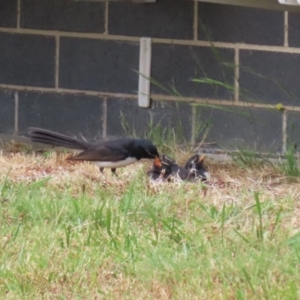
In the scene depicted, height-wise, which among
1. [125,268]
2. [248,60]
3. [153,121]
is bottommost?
[125,268]

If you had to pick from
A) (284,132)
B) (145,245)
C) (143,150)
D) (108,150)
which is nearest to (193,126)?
(284,132)

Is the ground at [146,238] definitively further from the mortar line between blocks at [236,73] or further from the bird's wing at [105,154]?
the mortar line between blocks at [236,73]

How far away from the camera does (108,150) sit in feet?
22.1

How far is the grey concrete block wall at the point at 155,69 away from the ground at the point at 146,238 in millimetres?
820

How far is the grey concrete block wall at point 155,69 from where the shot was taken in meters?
7.14

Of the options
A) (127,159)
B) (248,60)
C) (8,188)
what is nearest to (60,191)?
(8,188)

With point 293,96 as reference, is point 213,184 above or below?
below

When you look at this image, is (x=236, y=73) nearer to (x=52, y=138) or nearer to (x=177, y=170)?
(x=177, y=170)

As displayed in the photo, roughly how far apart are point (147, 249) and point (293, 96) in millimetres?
2522

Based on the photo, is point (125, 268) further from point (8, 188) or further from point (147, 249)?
point (8, 188)

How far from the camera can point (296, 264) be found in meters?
4.37

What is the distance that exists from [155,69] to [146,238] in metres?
2.80

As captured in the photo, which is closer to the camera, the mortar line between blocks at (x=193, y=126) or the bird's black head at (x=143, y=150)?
the bird's black head at (x=143, y=150)

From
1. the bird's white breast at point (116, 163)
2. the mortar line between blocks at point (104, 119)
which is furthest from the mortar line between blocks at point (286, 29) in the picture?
the mortar line between blocks at point (104, 119)
